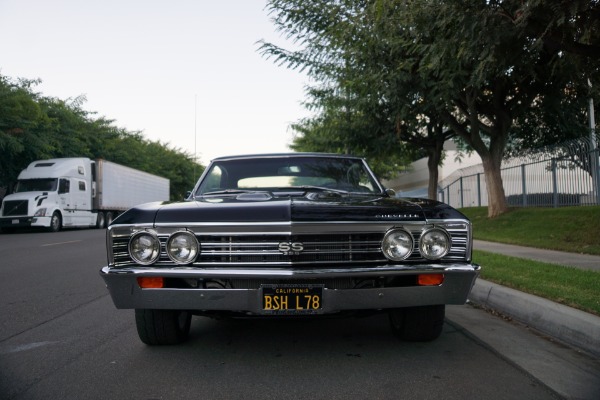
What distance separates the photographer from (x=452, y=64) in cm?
1029

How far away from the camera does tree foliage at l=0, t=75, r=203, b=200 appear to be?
22.0m

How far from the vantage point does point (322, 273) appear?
3.33 m

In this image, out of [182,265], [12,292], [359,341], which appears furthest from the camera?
[12,292]

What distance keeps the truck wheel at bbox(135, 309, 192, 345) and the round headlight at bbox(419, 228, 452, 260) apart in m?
1.79

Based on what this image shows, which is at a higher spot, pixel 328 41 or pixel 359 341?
pixel 328 41

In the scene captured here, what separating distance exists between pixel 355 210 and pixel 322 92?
645 inches

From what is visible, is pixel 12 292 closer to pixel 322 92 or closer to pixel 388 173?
pixel 322 92

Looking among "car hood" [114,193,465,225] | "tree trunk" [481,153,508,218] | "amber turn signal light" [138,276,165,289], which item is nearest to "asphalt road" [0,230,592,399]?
"amber turn signal light" [138,276,165,289]

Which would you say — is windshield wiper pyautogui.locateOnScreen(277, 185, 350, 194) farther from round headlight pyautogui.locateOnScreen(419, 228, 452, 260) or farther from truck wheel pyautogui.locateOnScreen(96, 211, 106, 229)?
truck wheel pyautogui.locateOnScreen(96, 211, 106, 229)

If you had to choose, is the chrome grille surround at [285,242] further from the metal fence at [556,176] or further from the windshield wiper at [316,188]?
the metal fence at [556,176]

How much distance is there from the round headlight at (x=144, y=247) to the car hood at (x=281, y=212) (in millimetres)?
99

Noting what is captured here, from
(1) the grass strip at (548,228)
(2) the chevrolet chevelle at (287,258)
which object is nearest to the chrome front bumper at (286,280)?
(2) the chevrolet chevelle at (287,258)

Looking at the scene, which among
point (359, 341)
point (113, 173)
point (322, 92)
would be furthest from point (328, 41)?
point (113, 173)

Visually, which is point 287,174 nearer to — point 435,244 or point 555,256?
point 435,244
